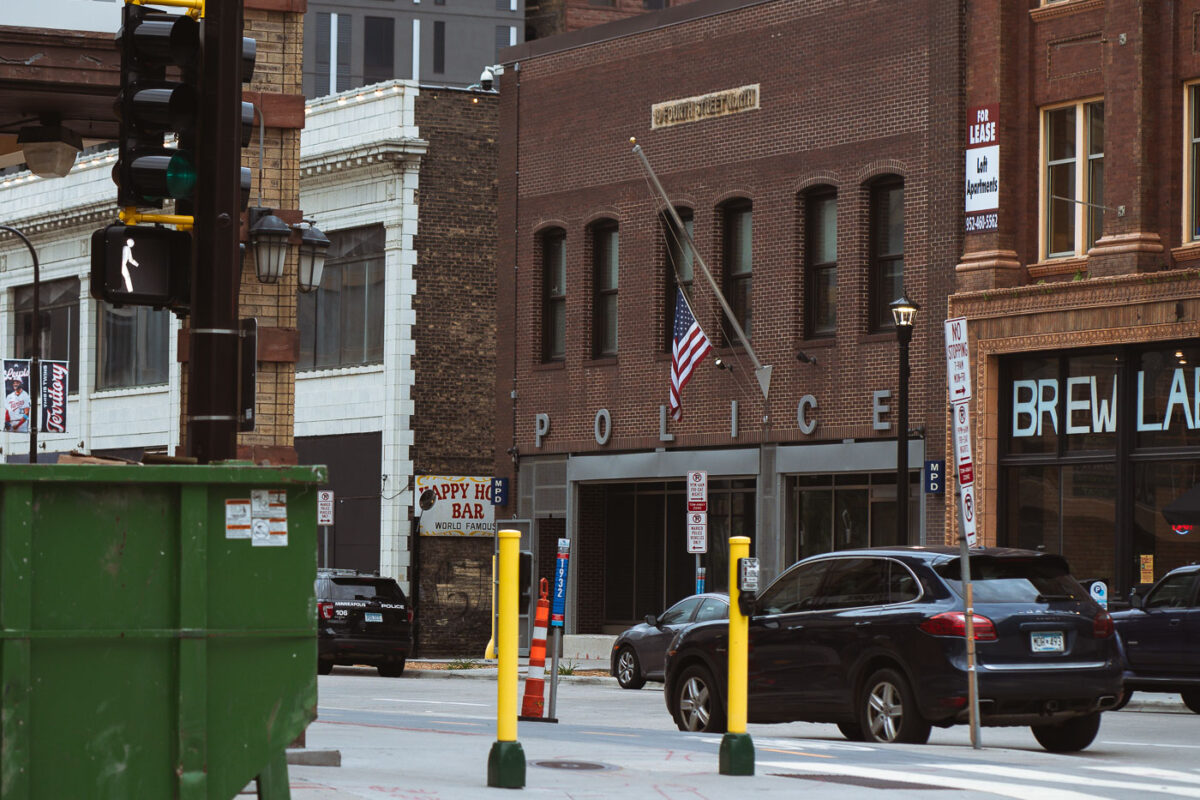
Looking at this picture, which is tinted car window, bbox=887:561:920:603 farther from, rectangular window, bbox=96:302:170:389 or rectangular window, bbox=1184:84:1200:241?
rectangular window, bbox=96:302:170:389

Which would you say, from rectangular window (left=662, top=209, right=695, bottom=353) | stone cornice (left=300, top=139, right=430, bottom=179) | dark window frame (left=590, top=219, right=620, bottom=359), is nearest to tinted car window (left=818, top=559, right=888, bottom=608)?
rectangular window (left=662, top=209, right=695, bottom=353)

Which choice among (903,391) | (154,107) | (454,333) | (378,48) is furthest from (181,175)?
(378,48)

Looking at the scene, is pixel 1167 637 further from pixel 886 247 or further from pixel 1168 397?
pixel 886 247

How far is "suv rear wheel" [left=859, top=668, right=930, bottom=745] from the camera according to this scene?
16.8 m

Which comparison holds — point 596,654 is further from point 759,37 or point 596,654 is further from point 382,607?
point 759,37

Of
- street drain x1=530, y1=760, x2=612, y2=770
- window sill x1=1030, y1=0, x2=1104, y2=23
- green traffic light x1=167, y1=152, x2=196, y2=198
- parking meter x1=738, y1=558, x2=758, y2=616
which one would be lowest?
street drain x1=530, y1=760, x2=612, y2=770

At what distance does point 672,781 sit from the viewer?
12.6 metres

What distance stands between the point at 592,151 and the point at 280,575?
97.4 ft

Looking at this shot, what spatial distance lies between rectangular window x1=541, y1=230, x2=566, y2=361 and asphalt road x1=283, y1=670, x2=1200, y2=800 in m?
18.3

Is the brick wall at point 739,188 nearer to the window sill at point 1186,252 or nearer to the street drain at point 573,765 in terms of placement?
the window sill at point 1186,252

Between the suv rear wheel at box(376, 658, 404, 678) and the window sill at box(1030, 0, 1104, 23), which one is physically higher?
the window sill at box(1030, 0, 1104, 23)

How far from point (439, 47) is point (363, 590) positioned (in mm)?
59668

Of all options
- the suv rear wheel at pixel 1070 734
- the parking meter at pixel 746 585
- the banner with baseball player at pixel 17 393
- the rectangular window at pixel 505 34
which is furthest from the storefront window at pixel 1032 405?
the rectangular window at pixel 505 34

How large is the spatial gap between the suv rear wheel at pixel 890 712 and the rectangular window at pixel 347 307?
26190 millimetres
